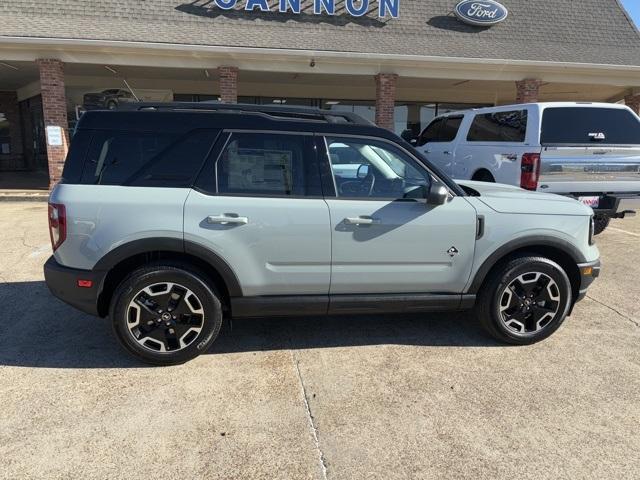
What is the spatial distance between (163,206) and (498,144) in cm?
560

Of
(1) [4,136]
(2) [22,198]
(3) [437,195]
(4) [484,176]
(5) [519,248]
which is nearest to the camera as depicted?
(3) [437,195]

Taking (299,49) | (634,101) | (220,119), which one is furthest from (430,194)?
(634,101)

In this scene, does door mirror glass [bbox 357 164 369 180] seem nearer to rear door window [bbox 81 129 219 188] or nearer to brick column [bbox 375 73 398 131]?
rear door window [bbox 81 129 219 188]

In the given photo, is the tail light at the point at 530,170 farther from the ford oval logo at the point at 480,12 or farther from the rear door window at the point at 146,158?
the ford oval logo at the point at 480,12

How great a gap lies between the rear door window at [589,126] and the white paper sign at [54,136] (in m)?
10.3

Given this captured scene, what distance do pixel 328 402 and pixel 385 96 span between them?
10938 mm

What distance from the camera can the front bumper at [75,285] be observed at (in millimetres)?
3492

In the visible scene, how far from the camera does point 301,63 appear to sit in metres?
12.3

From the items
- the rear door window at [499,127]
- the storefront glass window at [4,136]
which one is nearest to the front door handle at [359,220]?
the rear door window at [499,127]

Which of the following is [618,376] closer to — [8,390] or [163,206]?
[163,206]

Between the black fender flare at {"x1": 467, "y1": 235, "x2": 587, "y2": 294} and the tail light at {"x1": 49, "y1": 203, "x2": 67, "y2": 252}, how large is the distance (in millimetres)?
2975

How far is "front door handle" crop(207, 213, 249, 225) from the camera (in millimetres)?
3508

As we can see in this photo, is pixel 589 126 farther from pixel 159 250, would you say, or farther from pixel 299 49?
pixel 299 49

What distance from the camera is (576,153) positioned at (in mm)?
6617
